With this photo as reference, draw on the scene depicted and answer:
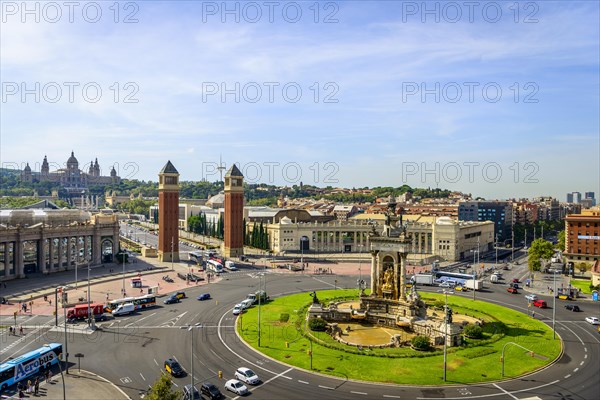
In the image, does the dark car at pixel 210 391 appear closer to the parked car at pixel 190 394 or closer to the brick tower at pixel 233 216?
the parked car at pixel 190 394

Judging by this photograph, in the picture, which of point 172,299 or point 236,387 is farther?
point 172,299

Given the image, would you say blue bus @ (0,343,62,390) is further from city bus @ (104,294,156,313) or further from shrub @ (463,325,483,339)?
shrub @ (463,325,483,339)

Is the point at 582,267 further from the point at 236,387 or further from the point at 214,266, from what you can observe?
the point at 236,387

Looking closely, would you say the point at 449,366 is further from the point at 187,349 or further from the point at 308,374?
the point at 187,349

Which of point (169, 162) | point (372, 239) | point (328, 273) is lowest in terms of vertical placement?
point (328, 273)

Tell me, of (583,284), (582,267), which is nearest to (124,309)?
(583,284)

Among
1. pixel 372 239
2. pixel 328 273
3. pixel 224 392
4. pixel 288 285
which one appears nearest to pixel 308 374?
pixel 224 392

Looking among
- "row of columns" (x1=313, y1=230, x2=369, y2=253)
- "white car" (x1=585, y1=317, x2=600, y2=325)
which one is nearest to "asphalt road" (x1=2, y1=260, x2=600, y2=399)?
"white car" (x1=585, y1=317, x2=600, y2=325)
